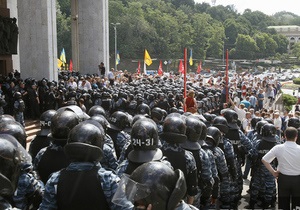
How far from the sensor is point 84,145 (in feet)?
12.4

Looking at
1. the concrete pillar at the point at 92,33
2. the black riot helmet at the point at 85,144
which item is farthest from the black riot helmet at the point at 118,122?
the concrete pillar at the point at 92,33

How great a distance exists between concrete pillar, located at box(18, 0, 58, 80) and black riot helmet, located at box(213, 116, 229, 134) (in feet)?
41.4

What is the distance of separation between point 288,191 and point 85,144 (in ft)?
11.3

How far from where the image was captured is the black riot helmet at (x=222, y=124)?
7.46 meters

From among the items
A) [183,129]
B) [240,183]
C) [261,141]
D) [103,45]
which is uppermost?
[103,45]

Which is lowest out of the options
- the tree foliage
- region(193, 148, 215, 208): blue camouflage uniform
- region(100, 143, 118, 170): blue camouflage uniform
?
region(193, 148, 215, 208): blue camouflage uniform

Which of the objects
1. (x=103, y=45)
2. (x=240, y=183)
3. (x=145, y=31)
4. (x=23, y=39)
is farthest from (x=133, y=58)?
(x=240, y=183)

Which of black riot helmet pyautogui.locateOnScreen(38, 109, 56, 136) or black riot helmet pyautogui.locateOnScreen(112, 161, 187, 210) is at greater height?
black riot helmet pyautogui.locateOnScreen(112, 161, 187, 210)

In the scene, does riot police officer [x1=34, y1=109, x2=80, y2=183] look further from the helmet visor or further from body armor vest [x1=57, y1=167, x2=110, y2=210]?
the helmet visor

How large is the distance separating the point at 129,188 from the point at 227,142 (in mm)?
4652

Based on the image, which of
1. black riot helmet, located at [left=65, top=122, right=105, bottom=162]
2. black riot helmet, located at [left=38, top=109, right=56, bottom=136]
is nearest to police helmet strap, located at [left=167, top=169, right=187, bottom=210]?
black riot helmet, located at [left=65, top=122, right=105, bottom=162]

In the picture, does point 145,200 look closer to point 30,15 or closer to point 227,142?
point 227,142

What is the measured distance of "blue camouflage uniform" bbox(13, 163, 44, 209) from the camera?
13.0ft

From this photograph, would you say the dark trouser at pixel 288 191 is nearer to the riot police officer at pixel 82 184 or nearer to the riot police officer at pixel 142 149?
the riot police officer at pixel 142 149
